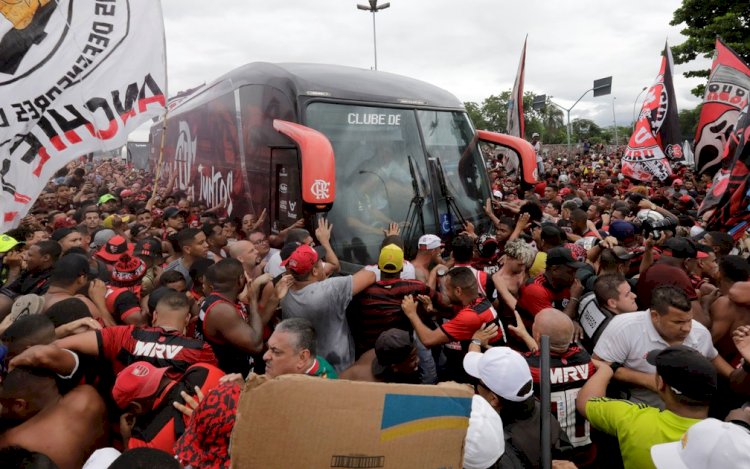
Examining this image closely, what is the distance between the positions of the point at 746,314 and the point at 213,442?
130 inches

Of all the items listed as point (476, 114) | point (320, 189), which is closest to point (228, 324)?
point (320, 189)

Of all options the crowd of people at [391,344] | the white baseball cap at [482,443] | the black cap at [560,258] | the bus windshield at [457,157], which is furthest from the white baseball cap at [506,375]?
the bus windshield at [457,157]

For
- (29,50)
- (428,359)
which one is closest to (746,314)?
(428,359)

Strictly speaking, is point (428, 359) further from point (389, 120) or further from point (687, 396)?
point (389, 120)

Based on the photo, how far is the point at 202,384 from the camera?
2.31 meters

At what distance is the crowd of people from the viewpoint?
2021 millimetres

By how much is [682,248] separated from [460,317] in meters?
2.34

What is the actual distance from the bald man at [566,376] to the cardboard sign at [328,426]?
1.47m

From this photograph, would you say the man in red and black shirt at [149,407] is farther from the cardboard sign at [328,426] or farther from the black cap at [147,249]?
the black cap at [147,249]

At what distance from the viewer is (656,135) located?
9.01 metres

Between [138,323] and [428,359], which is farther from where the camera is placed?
[428,359]

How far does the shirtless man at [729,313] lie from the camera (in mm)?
3109

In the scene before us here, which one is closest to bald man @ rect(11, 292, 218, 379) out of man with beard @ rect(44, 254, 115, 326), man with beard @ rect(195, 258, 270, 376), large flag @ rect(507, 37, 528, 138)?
man with beard @ rect(195, 258, 270, 376)

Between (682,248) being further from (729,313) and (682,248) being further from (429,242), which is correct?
(429,242)
